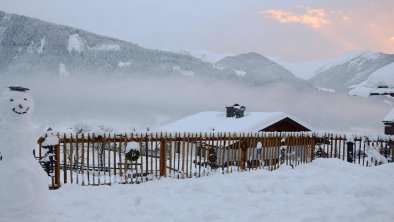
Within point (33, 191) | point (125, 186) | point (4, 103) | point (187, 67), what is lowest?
point (125, 186)

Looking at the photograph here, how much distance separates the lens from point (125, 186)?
8359mm

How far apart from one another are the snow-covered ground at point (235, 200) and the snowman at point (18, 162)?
0.19 meters

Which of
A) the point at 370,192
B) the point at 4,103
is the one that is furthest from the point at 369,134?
the point at 4,103

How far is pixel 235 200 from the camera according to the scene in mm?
6938

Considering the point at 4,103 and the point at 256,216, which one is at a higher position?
the point at 4,103

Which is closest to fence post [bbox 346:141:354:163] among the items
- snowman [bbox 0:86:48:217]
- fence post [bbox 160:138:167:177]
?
fence post [bbox 160:138:167:177]

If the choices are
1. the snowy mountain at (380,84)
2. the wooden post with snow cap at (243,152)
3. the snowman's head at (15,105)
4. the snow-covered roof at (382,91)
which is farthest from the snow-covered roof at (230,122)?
the snowman's head at (15,105)

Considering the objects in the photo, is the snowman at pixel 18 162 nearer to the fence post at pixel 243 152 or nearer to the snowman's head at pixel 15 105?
the snowman's head at pixel 15 105

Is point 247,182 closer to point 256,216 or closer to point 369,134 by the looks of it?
point 256,216

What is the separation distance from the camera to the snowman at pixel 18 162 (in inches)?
194

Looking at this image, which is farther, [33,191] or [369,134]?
[369,134]

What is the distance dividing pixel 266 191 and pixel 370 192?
7.00ft

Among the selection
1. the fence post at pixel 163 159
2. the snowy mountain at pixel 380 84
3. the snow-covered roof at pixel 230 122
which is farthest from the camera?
the snow-covered roof at pixel 230 122

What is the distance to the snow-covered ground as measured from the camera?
5.82 metres
